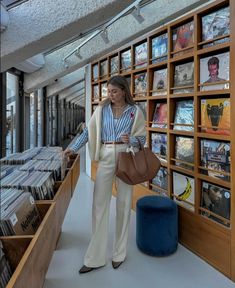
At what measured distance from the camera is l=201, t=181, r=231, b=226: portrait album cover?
2236 mm

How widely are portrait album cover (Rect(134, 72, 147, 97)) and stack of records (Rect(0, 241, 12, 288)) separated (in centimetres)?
260

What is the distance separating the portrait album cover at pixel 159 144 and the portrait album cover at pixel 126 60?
3.65 ft

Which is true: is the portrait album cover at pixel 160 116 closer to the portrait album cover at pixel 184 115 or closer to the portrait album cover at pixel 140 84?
the portrait album cover at pixel 184 115

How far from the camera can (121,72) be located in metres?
4.13

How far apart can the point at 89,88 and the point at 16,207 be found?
13.7ft

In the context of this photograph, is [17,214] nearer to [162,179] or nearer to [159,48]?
[162,179]

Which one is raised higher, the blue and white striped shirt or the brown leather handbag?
the blue and white striped shirt

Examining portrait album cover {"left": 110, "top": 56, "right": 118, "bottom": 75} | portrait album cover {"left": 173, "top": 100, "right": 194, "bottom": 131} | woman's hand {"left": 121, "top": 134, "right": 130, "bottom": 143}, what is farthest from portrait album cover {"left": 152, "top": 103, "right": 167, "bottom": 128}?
portrait album cover {"left": 110, "top": 56, "right": 118, "bottom": 75}

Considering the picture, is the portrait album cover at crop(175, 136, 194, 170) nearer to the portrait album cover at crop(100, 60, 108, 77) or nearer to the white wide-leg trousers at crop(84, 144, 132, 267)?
the white wide-leg trousers at crop(84, 144, 132, 267)

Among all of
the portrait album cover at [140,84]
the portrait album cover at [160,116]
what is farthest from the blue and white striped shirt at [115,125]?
the portrait album cover at [140,84]

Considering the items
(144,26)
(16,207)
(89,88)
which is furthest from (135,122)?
(89,88)

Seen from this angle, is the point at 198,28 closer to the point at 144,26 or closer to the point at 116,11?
the point at 116,11

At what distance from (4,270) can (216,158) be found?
171 cm

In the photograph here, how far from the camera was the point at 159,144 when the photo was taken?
3.18 meters
